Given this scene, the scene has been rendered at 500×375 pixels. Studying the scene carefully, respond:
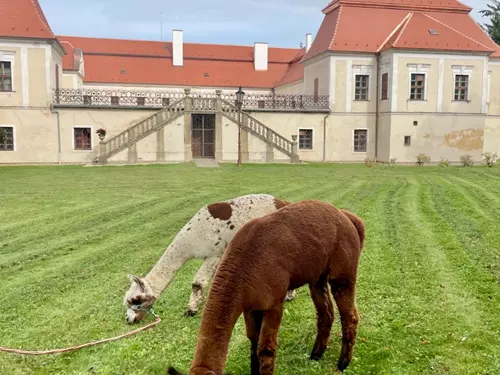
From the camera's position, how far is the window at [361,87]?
39.6 meters

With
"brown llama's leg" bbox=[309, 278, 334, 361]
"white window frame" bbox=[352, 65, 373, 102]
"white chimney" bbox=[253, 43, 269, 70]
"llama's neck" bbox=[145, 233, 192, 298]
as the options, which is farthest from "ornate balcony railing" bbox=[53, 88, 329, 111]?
"brown llama's leg" bbox=[309, 278, 334, 361]

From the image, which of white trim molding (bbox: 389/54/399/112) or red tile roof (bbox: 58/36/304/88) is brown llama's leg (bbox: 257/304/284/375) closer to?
white trim molding (bbox: 389/54/399/112)

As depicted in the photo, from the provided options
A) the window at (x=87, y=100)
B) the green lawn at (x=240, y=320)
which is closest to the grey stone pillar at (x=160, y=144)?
the window at (x=87, y=100)

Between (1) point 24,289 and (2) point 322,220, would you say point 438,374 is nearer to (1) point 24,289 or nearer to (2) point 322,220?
(2) point 322,220

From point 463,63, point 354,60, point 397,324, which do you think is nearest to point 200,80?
point 354,60

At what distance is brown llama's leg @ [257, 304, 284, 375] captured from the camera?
4.65m

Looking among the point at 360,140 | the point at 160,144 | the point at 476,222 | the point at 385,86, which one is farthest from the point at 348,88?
the point at 476,222

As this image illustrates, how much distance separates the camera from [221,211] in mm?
7055

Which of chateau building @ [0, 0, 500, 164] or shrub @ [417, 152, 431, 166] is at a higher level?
chateau building @ [0, 0, 500, 164]

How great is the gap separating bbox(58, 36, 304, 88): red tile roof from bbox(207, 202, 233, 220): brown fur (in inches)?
1833

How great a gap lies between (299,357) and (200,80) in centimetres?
5346

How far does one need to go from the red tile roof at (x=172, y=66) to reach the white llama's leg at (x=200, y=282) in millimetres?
46888

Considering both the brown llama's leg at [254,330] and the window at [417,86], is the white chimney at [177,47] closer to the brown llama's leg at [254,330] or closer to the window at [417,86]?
the window at [417,86]

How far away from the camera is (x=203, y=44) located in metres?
63.2
